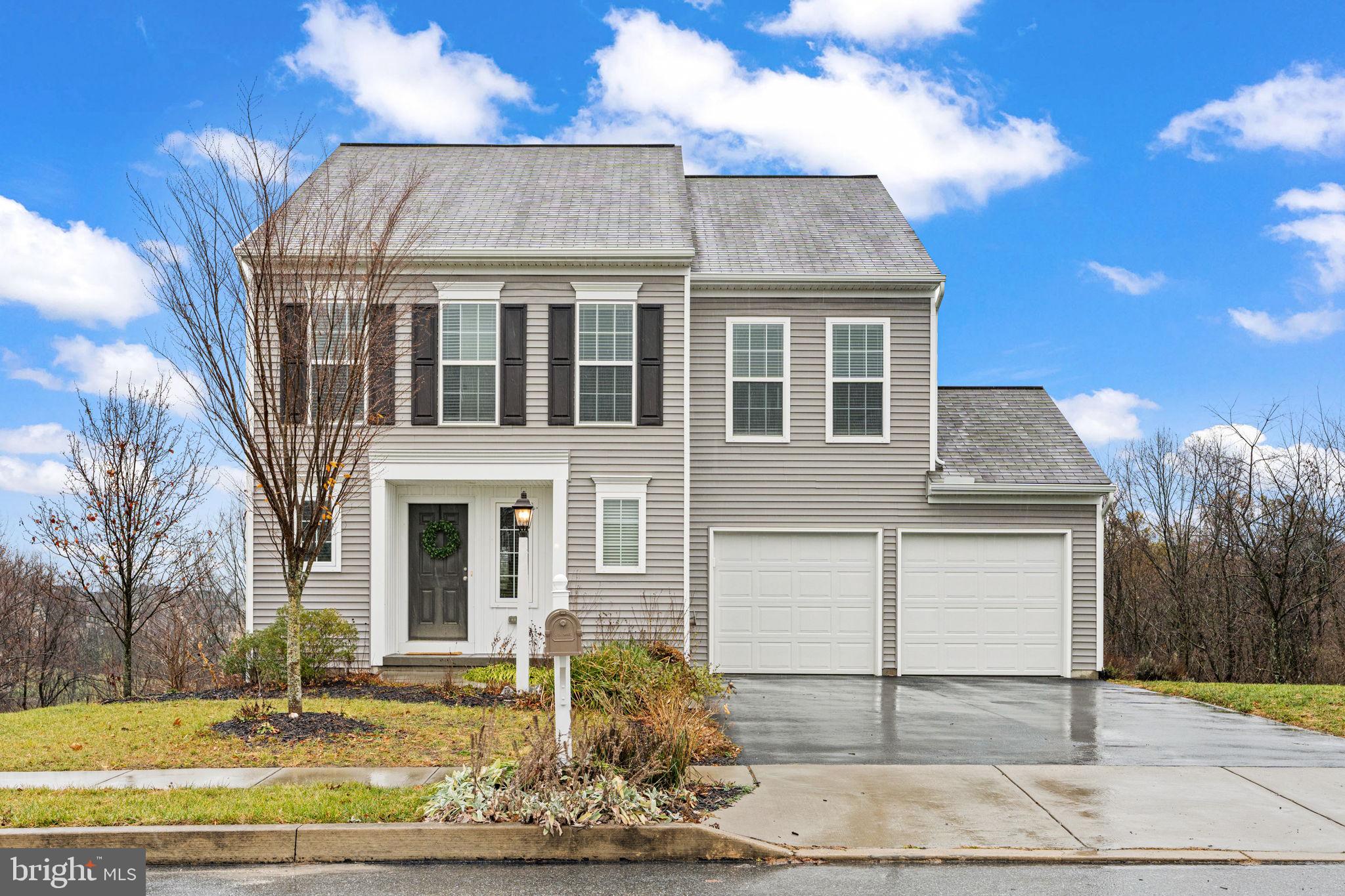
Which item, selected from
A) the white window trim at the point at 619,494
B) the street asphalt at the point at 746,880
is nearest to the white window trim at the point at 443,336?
the white window trim at the point at 619,494

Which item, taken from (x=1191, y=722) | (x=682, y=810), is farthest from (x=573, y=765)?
(x=1191, y=722)

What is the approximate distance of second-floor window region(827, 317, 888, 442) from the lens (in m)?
15.7

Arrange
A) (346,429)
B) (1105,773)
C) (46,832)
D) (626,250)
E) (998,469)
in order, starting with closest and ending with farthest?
(46,832)
(1105,773)
(346,429)
(626,250)
(998,469)

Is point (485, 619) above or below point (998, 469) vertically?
below

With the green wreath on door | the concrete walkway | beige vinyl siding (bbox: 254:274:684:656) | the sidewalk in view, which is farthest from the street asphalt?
the green wreath on door

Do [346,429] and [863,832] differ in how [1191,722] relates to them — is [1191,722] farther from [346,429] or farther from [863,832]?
[346,429]

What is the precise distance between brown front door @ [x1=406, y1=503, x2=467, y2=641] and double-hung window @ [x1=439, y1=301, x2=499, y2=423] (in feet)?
4.77

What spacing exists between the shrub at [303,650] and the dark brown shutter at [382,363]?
2.79m

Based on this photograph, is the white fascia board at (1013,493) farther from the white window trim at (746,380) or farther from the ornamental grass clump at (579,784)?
the ornamental grass clump at (579,784)

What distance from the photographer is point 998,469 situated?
51.9 ft

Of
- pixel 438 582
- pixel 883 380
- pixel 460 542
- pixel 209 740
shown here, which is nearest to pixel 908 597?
pixel 883 380

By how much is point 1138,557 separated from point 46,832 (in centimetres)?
2419

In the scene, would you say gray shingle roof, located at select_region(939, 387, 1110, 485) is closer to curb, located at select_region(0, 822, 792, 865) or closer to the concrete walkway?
the concrete walkway

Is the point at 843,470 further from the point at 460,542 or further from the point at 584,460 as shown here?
the point at 460,542
